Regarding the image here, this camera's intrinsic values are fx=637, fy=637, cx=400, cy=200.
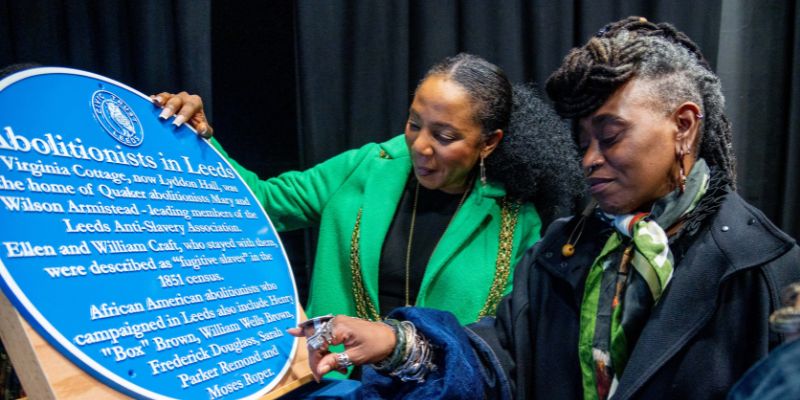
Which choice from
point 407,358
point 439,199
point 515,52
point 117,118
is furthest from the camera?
point 515,52

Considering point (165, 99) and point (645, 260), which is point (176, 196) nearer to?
point (165, 99)

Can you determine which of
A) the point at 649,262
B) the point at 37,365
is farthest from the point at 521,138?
the point at 37,365

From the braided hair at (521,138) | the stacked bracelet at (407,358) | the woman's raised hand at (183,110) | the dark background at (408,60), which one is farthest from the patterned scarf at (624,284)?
the dark background at (408,60)

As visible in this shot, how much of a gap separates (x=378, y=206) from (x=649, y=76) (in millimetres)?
771

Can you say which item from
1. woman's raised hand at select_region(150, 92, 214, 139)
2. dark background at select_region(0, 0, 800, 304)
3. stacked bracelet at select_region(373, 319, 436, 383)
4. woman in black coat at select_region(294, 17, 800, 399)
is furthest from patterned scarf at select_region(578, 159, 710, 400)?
dark background at select_region(0, 0, 800, 304)

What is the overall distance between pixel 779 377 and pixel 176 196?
35.4 inches

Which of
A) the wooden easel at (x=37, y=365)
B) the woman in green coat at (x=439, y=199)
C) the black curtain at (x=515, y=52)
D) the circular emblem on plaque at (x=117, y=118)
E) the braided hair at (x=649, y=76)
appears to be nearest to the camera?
the wooden easel at (x=37, y=365)

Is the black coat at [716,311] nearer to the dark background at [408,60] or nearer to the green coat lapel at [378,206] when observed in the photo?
the green coat lapel at [378,206]

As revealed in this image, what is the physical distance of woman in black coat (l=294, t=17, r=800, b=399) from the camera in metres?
1.08

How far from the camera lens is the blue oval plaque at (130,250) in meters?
0.82

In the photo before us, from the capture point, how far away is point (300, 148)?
210 cm

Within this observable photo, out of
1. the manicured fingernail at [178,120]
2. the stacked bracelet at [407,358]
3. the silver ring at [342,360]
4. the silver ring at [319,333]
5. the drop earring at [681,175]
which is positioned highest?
the manicured fingernail at [178,120]

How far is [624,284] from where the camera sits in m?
1.19

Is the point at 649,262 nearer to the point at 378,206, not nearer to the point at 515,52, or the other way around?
the point at 378,206
